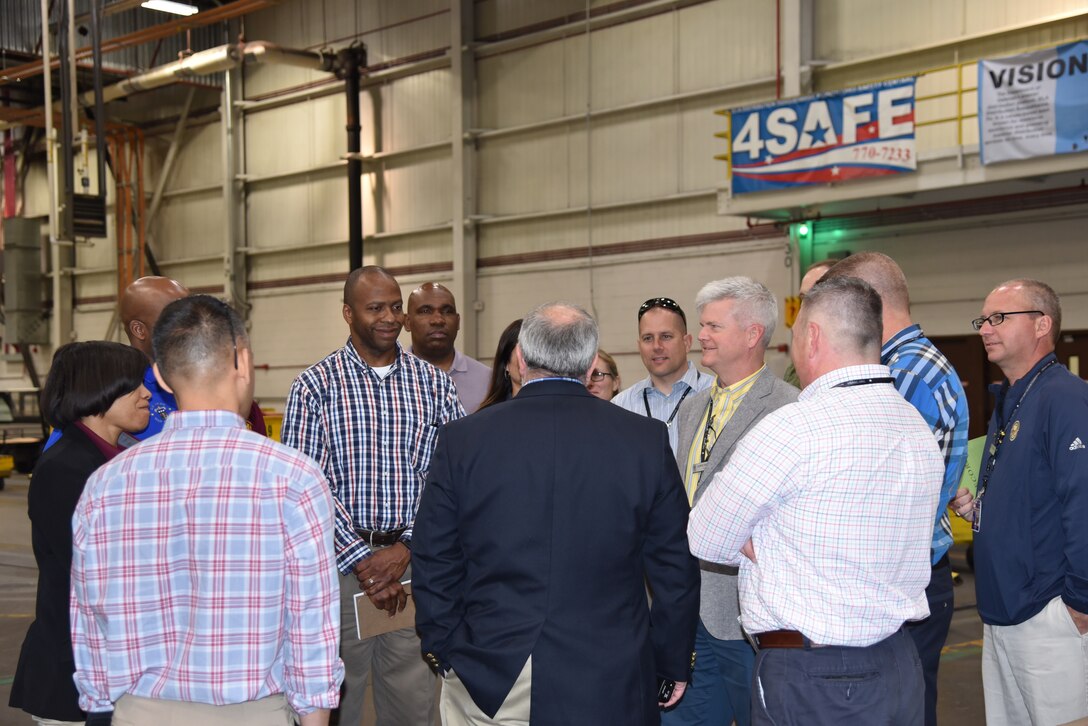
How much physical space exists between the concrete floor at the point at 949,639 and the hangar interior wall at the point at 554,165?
18.5ft

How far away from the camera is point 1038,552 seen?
380 cm

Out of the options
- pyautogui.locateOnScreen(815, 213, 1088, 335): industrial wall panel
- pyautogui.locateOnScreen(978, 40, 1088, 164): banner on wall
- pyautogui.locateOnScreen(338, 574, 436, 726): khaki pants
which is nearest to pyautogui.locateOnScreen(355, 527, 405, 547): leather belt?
pyautogui.locateOnScreen(338, 574, 436, 726): khaki pants

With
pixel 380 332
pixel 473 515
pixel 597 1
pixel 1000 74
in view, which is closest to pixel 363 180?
pixel 597 1

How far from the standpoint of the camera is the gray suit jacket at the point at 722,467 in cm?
375

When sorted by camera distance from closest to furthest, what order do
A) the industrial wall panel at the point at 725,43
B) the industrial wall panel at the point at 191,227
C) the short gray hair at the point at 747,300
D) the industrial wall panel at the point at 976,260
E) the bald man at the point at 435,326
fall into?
1. the short gray hair at the point at 747,300
2. the bald man at the point at 435,326
3. the industrial wall panel at the point at 976,260
4. the industrial wall panel at the point at 725,43
5. the industrial wall panel at the point at 191,227

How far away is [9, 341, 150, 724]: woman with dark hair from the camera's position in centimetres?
298

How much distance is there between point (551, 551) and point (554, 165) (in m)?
15.5

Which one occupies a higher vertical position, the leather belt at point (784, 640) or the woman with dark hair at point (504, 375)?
the woman with dark hair at point (504, 375)

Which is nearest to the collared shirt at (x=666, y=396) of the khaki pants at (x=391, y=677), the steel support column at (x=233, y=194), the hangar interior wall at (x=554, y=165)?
the khaki pants at (x=391, y=677)

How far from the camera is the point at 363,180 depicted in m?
20.6

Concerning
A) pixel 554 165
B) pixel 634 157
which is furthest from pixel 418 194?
pixel 634 157

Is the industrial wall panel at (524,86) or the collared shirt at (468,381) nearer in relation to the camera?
the collared shirt at (468,381)

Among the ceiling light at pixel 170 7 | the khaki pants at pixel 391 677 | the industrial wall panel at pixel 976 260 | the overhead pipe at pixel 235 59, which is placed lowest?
the khaki pants at pixel 391 677

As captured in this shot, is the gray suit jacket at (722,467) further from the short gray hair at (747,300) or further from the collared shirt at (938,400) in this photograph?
the collared shirt at (938,400)
